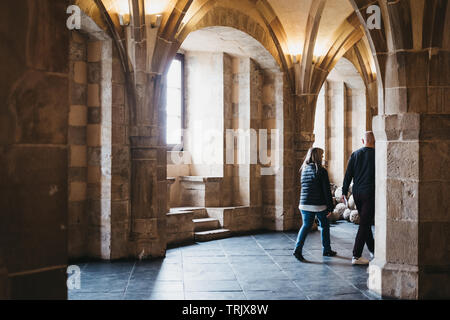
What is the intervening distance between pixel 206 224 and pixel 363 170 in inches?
119

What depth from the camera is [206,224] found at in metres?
6.94

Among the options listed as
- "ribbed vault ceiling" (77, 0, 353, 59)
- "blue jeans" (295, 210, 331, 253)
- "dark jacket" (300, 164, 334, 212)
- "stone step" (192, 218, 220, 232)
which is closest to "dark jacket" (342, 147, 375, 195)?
"dark jacket" (300, 164, 334, 212)

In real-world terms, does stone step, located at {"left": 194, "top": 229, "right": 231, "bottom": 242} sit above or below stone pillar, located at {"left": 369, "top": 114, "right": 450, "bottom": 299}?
below

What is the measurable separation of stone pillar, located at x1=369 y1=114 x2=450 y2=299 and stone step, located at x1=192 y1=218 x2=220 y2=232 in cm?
355

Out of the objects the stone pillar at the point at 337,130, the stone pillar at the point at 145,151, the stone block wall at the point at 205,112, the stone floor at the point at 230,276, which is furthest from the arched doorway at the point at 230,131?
the stone pillar at the point at 337,130

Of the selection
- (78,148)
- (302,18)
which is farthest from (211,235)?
(302,18)

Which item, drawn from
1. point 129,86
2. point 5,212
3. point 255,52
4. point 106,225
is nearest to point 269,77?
point 255,52

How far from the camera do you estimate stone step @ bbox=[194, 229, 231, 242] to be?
258 inches

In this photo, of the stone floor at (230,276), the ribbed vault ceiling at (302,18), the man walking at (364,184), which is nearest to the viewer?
the stone floor at (230,276)

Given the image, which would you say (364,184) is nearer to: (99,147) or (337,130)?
(99,147)

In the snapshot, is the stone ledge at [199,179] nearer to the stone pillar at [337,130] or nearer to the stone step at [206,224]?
the stone step at [206,224]

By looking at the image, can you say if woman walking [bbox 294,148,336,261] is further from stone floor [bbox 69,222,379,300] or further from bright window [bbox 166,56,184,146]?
bright window [bbox 166,56,184,146]

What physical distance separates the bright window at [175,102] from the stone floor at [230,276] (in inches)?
90.0

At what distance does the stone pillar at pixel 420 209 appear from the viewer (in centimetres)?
362
